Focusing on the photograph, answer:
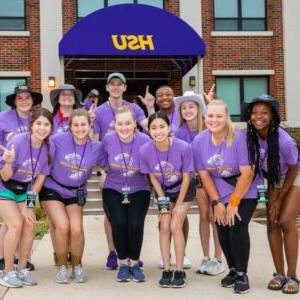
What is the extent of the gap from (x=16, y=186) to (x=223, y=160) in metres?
2.11

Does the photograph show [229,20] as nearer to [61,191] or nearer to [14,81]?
[14,81]

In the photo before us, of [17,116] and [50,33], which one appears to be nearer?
[17,116]

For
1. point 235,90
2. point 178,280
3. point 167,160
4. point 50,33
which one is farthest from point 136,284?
point 235,90

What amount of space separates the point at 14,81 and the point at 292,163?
1332cm

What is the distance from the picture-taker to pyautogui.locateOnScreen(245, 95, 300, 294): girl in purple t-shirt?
5.32 metres

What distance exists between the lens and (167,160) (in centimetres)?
564

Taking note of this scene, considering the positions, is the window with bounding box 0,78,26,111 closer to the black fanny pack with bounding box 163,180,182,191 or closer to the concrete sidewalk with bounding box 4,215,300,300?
the concrete sidewalk with bounding box 4,215,300,300

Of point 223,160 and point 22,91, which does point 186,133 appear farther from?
point 22,91

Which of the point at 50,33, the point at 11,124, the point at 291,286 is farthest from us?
the point at 50,33

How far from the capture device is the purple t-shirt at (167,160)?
5.63 meters

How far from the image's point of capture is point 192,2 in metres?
17.5

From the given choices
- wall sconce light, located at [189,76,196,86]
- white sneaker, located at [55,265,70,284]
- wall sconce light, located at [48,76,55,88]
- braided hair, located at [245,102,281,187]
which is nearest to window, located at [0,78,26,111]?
wall sconce light, located at [48,76,55,88]

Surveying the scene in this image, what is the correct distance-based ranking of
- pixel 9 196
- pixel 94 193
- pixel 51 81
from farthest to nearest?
pixel 51 81
pixel 94 193
pixel 9 196

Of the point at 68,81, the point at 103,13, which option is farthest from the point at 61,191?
the point at 68,81
